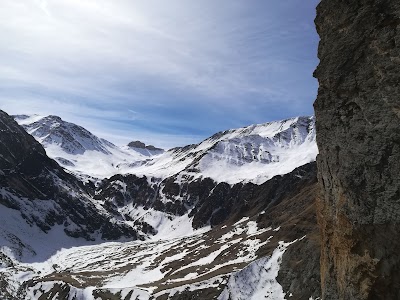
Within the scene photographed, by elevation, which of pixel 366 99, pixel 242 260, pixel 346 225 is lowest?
pixel 242 260

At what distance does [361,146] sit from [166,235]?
521 ft

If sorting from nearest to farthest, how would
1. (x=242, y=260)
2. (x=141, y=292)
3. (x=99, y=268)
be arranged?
1. (x=141, y=292)
2. (x=242, y=260)
3. (x=99, y=268)

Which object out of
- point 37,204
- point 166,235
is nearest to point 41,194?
point 37,204

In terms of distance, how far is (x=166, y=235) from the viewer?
167 m

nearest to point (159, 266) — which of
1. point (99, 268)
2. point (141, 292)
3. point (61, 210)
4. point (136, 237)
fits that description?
point (99, 268)

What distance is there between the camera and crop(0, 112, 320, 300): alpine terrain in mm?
55062

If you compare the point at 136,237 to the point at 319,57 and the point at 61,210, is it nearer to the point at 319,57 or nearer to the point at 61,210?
the point at 61,210

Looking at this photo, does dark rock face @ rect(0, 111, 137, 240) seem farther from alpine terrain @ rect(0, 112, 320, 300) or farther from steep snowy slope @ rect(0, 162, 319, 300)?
steep snowy slope @ rect(0, 162, 319, 300)

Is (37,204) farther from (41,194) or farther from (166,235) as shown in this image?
(166,235)

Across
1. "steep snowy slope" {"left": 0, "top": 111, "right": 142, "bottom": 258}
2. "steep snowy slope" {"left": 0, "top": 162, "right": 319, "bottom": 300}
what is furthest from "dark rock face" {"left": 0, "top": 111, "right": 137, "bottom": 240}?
"steep snowy slope" {"left": 0, "top": 162, "right": 319, "bottom": 300}

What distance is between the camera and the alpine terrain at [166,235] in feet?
181

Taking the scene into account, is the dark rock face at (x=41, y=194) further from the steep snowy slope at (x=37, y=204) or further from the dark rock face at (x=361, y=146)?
the dark rock face at (x=361, y=146)

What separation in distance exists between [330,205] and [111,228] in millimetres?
163991

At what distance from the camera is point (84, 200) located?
7180 inches
